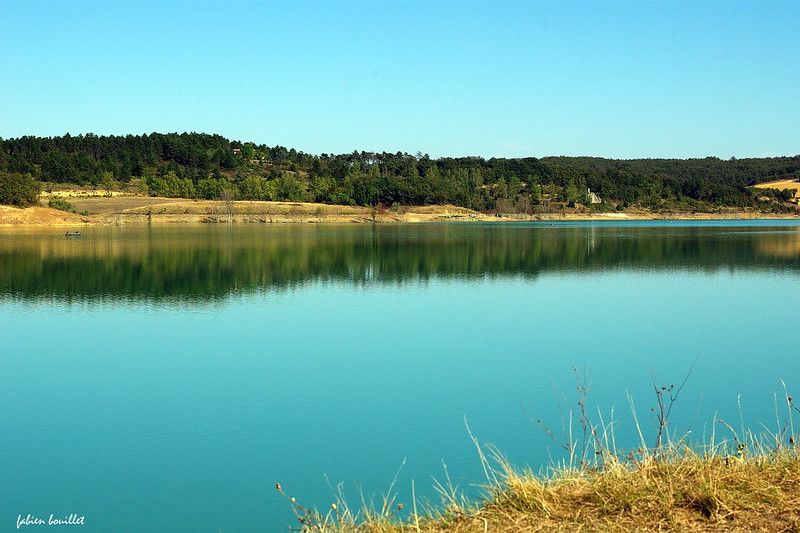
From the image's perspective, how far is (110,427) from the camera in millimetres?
10367

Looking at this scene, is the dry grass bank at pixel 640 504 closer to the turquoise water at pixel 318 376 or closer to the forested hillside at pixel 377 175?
the turquoise water at pixel 318 376

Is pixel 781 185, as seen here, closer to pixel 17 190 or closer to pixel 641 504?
pixel 17 190

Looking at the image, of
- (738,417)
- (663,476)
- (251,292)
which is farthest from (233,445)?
(251,292)

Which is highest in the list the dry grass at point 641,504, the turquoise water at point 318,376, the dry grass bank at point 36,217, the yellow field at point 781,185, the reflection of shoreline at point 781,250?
the yellow field at point 781,185

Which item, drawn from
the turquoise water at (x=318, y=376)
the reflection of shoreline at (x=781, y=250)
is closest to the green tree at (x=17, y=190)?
the turquoise water at (x=318, y=376)

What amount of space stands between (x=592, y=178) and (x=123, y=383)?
150 metres

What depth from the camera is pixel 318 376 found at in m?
13.4

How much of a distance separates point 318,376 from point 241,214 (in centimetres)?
9573

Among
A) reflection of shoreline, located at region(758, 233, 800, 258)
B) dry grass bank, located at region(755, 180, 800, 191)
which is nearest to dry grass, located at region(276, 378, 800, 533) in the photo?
reflection of shoreline, located at region(758, 233, 800, 258)

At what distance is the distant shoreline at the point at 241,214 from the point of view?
82500mm

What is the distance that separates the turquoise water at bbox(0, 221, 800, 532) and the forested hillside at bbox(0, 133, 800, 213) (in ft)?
309

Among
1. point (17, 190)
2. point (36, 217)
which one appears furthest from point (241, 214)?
point (17, 190)

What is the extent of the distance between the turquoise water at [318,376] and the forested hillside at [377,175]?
94.2m

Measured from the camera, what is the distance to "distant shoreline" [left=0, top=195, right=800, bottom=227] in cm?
8250
